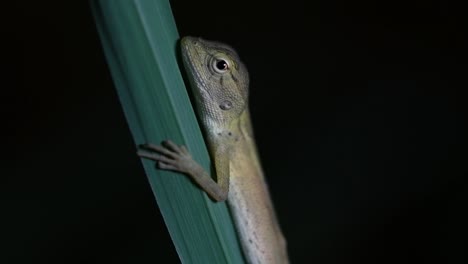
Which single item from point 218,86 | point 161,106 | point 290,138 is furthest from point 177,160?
Result: point 290,138

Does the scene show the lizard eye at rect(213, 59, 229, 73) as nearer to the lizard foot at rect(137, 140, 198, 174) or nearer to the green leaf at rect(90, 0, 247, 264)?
the green leaf at rect(90, 0, 247, 264)

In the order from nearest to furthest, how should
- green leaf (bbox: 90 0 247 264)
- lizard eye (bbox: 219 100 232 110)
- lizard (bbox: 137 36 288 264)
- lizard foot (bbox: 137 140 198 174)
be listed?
green leaf (bbox: 90 0 247 264), lizard foot (bbox: 137 140 198 174), lizard (bbox: 137 36 288 264), lizard eye (bbox: 219 100 232 110)

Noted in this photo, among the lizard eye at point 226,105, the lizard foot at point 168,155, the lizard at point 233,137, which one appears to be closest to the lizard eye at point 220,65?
the lizard at point 233,137

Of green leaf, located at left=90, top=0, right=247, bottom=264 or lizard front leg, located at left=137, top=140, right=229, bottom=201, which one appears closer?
green leaf, located at left=90, top=0, right=247, bottom=264

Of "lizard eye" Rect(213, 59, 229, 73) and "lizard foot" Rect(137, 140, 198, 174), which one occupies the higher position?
"lizard eye" Rect(213, 59, 229, 73)

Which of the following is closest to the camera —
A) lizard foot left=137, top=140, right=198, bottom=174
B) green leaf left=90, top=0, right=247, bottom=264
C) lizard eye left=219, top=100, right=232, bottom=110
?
green leaf left=90, top=0, right=247, bottom=264

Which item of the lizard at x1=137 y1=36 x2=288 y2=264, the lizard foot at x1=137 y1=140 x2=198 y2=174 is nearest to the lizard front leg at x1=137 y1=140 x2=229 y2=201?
the lizard foot at x1=137 y1=140 x2=198 y2=174
